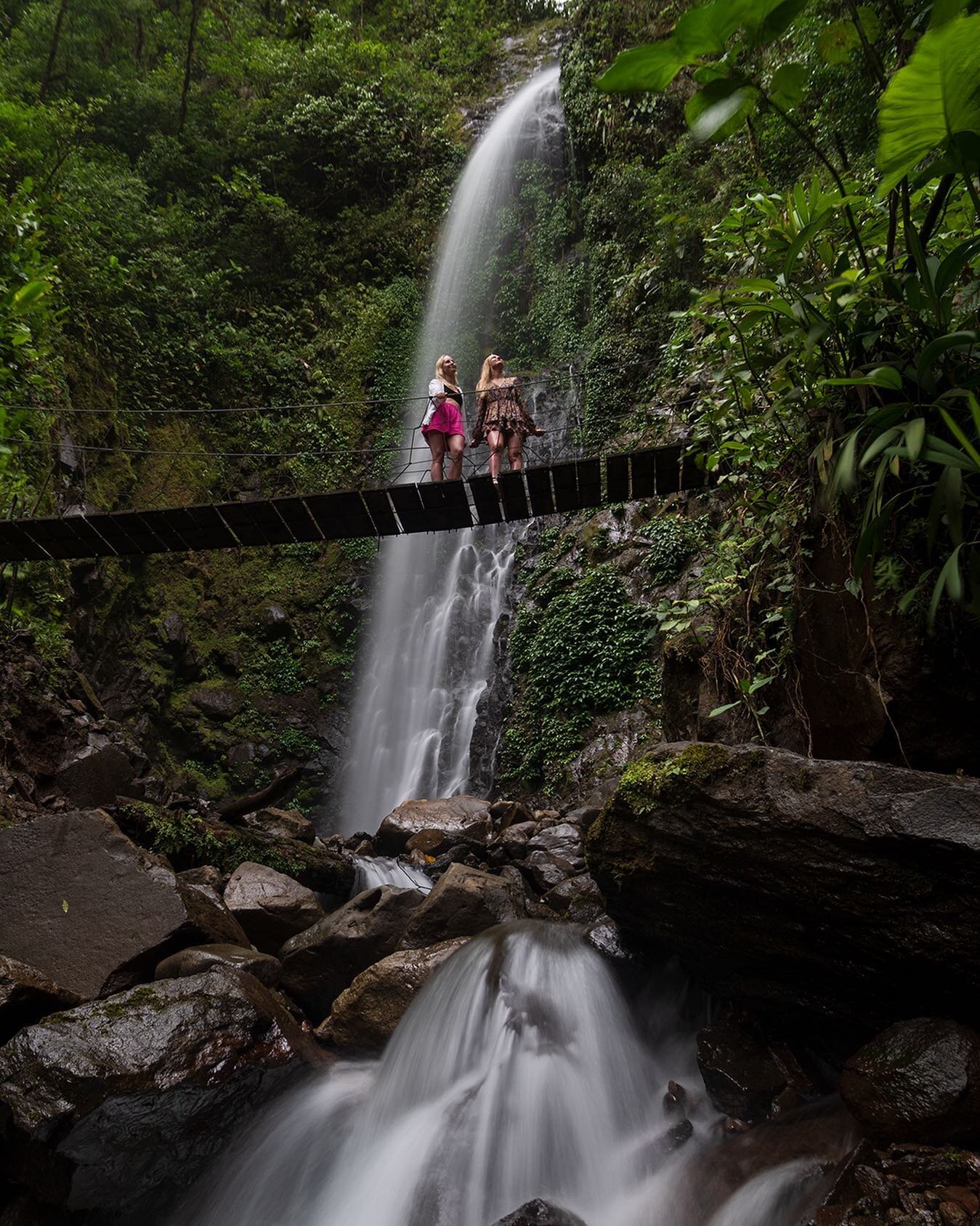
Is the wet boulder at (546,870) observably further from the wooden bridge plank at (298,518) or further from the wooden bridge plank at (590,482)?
the wooden bridge plank at (298,518)

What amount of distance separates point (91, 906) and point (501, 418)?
497 cm

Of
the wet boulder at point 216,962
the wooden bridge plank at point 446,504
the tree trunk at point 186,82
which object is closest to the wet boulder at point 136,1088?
the wet boulder at point 216,962

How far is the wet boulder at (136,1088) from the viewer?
3.16m

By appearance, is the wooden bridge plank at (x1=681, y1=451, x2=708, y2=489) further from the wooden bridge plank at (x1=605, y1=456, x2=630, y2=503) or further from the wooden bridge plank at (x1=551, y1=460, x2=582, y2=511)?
the wooden bridge plank at (x1=551, y1=460, x2=582, y2=511)

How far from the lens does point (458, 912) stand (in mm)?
4898

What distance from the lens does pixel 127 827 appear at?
5.70 m

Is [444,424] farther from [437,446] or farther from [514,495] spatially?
[514,495]

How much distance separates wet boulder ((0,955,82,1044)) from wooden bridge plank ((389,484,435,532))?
3.85 meters

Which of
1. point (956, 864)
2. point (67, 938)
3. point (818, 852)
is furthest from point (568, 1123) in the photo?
point (67, 938)

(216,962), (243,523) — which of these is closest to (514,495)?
(243,523)

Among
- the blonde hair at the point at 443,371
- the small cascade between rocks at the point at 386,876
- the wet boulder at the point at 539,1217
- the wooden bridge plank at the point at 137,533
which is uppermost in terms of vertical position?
the blonde hair at the point at 443,371

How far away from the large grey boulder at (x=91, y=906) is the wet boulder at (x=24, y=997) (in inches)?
13.1

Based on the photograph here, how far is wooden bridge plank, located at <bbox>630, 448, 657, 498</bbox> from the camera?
5363 millimetres

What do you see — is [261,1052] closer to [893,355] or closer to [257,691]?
[893,355]
